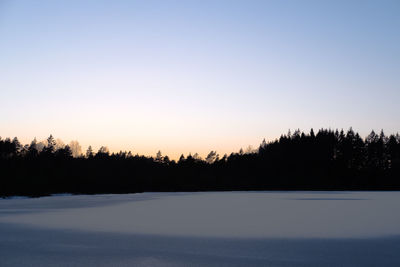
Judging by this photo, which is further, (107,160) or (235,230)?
(107,160)

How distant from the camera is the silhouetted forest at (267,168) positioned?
105 meters

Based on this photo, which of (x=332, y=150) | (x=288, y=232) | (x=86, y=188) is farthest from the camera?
(x=332, y=150)

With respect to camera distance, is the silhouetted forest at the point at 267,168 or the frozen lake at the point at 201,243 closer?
the frozen lake at the point at 201,243

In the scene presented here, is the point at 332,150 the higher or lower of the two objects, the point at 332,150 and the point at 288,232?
the higher

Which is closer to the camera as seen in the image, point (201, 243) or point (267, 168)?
point (201, 243)

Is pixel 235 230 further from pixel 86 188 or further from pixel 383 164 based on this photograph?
pixel 383 164

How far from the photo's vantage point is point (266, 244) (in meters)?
14.1

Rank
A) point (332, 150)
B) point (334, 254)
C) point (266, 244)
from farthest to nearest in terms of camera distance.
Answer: point (332, 150), point (266, 244), point (334, 254)

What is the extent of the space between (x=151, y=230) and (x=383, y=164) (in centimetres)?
12632

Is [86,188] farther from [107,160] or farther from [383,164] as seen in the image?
[383,164]

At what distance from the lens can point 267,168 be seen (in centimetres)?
12938

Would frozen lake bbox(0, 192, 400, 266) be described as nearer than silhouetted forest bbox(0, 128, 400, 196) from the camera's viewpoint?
Yes

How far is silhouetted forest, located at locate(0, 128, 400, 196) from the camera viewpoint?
346ft

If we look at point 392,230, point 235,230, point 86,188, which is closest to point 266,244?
point 235,230
